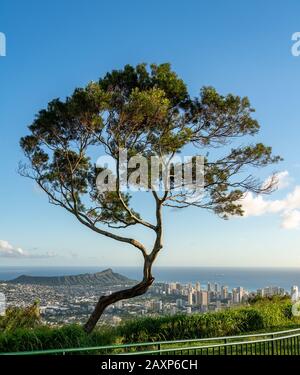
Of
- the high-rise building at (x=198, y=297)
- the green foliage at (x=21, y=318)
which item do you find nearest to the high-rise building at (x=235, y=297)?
the high-rise building at (x=198, y=297)

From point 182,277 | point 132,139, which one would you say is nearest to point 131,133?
point 132,139

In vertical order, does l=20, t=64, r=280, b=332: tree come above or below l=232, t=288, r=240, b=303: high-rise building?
above

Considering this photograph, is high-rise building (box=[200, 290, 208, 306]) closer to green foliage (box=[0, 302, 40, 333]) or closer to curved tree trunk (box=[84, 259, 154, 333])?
curved tree trunk (box=[84, 259, 154, 333])

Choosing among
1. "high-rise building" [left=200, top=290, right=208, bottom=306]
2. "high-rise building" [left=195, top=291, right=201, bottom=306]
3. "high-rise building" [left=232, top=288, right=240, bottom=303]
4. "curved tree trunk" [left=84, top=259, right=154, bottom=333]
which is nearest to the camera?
"curved tree trunk" [left=84, top=259, right=154, bottom=333]

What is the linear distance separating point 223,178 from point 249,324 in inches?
172

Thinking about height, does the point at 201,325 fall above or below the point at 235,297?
below

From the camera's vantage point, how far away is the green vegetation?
36.6ft

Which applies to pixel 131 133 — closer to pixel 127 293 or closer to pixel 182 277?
pixel 127 293

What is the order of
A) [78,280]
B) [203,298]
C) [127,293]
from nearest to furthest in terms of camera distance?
[127,293]
[203,298]
[78,280]

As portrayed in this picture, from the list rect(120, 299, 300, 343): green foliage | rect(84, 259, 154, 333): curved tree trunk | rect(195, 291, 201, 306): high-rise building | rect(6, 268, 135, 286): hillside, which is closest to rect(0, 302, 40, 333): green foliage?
rect(84, 259, 154, 333): curved tree trunk

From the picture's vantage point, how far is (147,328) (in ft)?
46.4

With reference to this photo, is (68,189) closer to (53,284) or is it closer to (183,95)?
(183,95)
